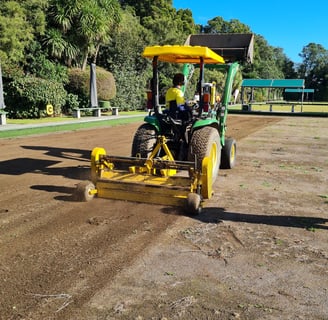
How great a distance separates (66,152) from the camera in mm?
10141

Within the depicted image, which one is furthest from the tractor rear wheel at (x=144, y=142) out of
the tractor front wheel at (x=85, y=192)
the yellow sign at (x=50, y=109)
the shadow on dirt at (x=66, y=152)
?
the yellow sign at (x=50, y=109)

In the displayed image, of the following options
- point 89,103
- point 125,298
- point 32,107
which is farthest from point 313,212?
point 89,103

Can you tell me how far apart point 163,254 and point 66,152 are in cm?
673

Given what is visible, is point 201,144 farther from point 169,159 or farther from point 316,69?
point 316,69

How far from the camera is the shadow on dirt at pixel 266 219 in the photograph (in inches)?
196

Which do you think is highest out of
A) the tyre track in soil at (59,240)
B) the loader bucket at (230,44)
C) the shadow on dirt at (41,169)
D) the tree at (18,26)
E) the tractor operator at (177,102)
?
the tree at (18,26)

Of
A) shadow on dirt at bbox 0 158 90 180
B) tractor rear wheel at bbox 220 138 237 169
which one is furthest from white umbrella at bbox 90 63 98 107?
tractor rear wheel at bbox 220 138 237 169

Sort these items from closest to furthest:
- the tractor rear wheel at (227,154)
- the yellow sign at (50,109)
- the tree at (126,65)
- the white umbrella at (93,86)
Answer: the tractor rear wheel at (227,154) → the yellow sign at (50,109) → the white umbrella at (93,86) → the tree at (126,65)

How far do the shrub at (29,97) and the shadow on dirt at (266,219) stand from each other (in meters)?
16.3

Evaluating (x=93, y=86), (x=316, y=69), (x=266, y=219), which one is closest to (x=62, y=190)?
(x=266, y=219)

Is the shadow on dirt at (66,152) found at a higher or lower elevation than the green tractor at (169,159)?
lower

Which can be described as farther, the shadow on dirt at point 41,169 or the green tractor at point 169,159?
the shadow on dirt at point 41,169

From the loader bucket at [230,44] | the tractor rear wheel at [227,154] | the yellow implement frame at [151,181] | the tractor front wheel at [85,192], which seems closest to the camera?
the yellow implement frame at [151,181]

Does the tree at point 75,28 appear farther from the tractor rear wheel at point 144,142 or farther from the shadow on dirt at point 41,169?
the tractor rear wheel at point 144,142
